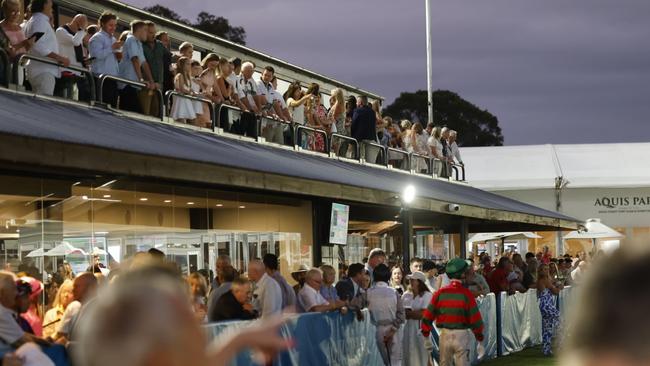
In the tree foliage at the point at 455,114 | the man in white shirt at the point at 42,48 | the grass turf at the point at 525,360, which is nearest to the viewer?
the man in white shirt at the point at 42,48

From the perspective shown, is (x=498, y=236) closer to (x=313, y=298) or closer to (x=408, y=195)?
(x=408, y=195)

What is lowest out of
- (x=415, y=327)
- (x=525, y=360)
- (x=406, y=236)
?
(x=525, y=360)

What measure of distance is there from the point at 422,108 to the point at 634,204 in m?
51.2

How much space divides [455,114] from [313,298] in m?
92.4

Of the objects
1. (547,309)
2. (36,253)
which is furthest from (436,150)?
(36,253)

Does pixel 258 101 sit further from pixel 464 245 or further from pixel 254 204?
pixel 464 245

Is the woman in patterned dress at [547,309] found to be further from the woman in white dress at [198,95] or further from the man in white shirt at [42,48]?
the man in white shirt at [42,48]

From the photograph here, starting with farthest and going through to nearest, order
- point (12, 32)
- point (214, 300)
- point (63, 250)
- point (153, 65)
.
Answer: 1. point (153, 65)
2. point (63, 250)
3. point (12, 32)
4. point (214, 300)

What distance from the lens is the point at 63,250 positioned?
14.6m

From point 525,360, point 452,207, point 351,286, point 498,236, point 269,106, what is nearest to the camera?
point 351,286

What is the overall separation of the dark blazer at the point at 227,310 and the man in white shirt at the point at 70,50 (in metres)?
4.02

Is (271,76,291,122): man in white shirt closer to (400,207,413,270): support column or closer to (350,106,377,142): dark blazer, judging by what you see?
(350,106,377,142): dark blazer

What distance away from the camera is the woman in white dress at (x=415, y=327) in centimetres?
1789

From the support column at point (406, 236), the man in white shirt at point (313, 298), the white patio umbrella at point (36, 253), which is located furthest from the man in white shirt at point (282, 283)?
the support column at point (406, 236)
